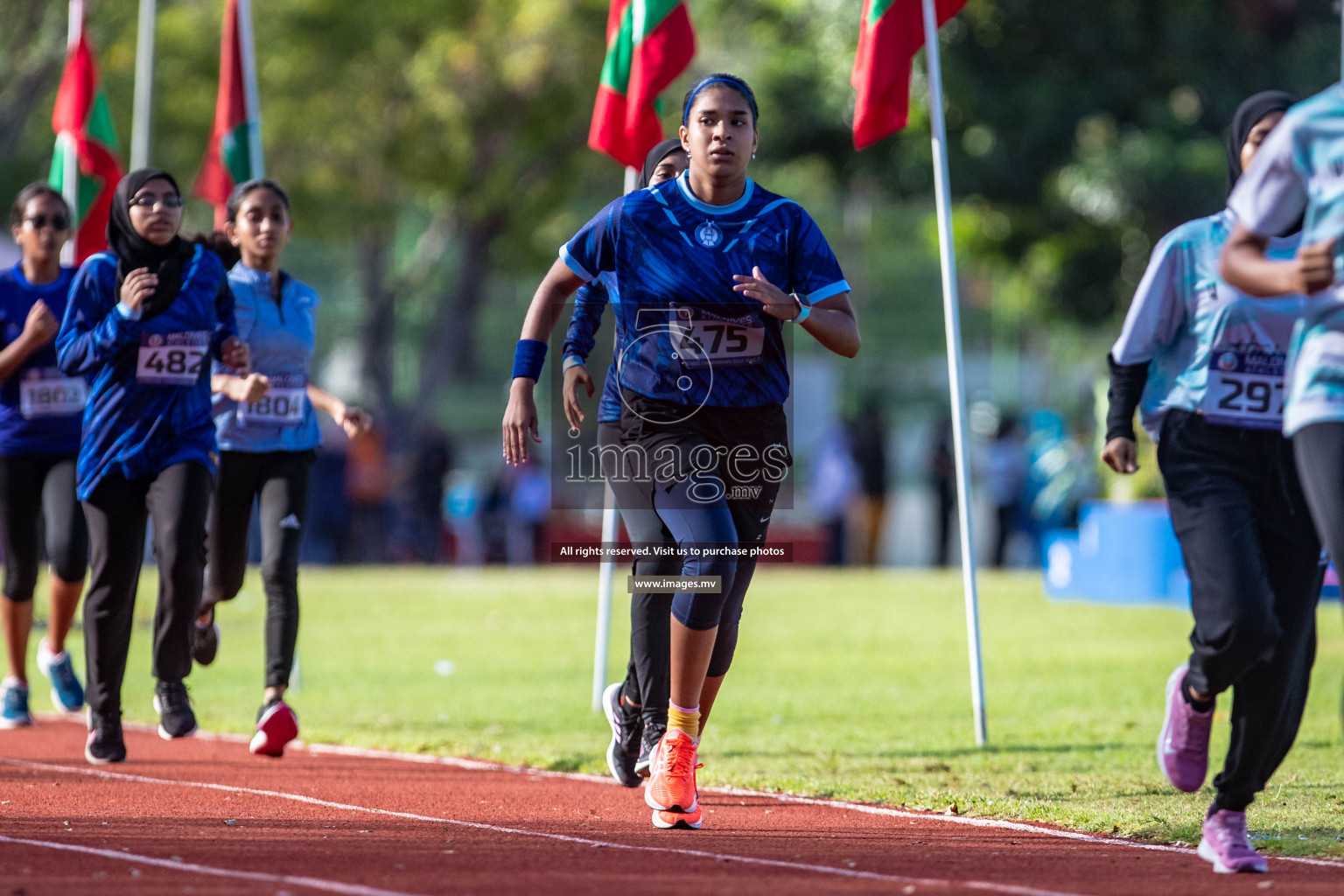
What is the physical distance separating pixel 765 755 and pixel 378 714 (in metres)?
2.76

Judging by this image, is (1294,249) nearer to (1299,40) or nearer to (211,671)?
(211,671)

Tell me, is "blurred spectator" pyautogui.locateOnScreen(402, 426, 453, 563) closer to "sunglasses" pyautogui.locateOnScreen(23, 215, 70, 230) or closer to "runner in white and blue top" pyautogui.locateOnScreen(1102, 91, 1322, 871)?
"sunglasses" pyautogui.locateOnScreen(23, 215, 70, 230)

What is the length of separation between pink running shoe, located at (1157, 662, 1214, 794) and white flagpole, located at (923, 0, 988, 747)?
2.90 meters

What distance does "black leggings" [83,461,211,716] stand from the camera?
8109 mm

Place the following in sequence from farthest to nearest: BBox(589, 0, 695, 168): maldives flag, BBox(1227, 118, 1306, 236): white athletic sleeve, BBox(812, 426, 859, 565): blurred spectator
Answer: BBox(812, 426, 859, 565): blurred spectator < BBox(589, 0, 695, 168): maldives flag < BBox(1227, 118, 1306, 236): white athletic sleeve

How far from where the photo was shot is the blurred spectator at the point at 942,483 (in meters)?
26.5

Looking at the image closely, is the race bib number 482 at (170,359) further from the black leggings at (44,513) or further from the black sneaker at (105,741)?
the black sneaker at (105,741)

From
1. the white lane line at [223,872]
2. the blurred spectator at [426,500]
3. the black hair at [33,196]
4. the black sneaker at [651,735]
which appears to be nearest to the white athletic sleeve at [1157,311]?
the black sneaker at [651,735]

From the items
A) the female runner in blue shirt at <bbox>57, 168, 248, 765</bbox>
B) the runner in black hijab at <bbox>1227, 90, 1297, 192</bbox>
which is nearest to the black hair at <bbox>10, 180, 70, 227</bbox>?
the female runner in blue shirt at <bbox>57, 168, 248, 765</bbox>

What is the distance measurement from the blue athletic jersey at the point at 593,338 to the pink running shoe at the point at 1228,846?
98.7 inches

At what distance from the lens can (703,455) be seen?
6570 mm

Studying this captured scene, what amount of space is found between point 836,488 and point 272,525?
1857 cm

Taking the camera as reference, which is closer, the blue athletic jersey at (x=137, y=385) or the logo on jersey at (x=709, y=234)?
the logo on jersey at (x=709, y=234)

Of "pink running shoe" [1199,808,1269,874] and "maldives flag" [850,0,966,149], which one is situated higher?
"maldives flag" [850,0,966,149]
